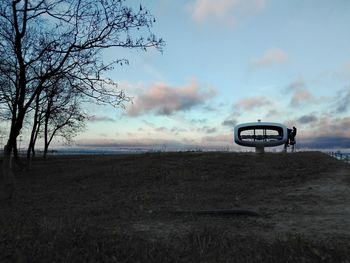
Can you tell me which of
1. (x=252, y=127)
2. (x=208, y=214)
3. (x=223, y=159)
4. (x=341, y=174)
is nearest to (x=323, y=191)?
(x=341, y=174)

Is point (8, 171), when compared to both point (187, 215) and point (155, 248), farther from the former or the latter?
point (155, 248)

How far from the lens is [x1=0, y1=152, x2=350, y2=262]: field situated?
7168 mm

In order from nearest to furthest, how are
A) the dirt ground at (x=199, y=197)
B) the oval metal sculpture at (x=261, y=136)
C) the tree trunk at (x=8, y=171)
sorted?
the dirt ground at (x=199, y=197)
the tree trunk at (x=8, y=171)
the oval metal sculpture at (x=261, y=136)

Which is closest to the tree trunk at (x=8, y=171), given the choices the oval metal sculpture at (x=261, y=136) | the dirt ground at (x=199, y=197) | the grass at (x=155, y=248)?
the dirt ground at (x=199, y=197)

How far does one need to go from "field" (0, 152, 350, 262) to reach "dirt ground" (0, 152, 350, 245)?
0.03 meters

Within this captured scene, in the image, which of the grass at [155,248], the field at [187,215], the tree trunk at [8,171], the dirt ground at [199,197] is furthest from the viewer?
the tree trunk at [8,171]

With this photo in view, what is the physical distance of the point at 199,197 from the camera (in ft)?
47.4

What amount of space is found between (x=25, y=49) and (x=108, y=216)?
7132mm

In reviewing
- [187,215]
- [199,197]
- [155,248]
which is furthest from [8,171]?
[155,248]

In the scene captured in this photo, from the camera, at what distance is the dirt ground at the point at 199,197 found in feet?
32.8

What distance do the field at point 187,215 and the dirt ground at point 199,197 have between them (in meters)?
0.03

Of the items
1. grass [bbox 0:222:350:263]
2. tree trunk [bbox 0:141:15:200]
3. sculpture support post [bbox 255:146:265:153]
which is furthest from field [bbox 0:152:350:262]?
sculpture support post [bbox 255:146:265:153]

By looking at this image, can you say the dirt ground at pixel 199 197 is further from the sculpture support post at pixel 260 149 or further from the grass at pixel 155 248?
the sculpture support post at pixel 260 149

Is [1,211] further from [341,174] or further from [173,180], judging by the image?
[341,174]
